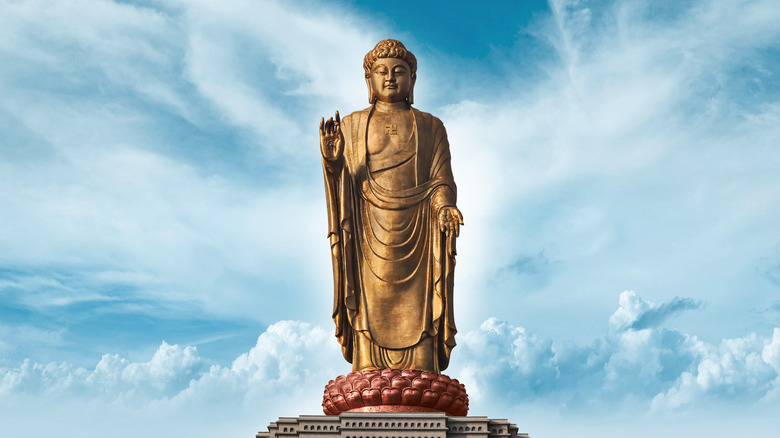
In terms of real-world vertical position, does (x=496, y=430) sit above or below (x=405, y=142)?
below

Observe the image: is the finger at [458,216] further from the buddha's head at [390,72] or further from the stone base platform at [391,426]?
the stone base platform at [391,426]

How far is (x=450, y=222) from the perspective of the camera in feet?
49.4

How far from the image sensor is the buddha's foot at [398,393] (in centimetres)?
1390

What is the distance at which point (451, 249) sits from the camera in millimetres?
15156

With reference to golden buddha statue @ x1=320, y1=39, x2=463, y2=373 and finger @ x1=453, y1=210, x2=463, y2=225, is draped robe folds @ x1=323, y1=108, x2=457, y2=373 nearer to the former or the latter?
golden buddha statue @ x1=320, y1=39, x2=463, y2=373

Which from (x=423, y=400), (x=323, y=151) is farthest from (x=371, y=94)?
(x=423, y=400)

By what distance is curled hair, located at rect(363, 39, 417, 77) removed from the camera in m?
16.5

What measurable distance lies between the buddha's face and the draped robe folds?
1.06 m

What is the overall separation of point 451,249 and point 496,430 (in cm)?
279

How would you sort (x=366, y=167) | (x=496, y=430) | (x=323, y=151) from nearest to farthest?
1. (x=496, y=430)
2. (x=323, y=151)
3. (x=366, y=167)

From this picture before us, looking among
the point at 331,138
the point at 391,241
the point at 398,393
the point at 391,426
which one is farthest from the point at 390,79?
the point at 391,426

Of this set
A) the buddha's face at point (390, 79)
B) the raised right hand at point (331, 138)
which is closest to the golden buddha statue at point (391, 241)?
the raised right hand at point (331, 138)

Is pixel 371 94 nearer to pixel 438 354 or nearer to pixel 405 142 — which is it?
pixel 405 142

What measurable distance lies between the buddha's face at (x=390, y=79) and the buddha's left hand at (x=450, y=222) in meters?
2.18
